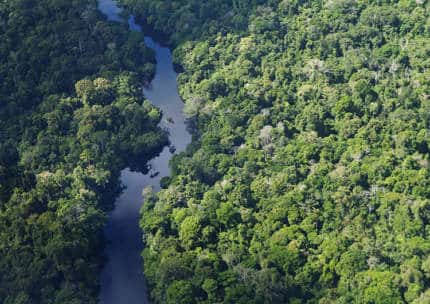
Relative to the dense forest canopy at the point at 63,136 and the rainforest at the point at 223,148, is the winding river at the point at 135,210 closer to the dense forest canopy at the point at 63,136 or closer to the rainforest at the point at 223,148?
the rainforest at the point at 223,148

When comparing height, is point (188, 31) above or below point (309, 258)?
above

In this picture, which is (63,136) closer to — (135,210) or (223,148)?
(135,210)

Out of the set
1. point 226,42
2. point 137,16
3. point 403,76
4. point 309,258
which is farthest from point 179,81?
point 309,258

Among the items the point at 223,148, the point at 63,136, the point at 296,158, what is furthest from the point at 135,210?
the point at 296,158

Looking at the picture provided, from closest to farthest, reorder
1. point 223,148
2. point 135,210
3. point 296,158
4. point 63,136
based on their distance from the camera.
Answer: point 135,210 < point 296,158 < point 223,148 < point 63,136

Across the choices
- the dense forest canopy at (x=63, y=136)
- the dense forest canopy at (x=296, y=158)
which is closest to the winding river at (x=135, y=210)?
the dense forest canopy at (x=63, y=136)

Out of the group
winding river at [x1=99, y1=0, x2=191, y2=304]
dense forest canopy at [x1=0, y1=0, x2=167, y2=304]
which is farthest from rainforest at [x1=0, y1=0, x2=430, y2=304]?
winding river at [x1=99, y1=0, x2=191, y2=304]

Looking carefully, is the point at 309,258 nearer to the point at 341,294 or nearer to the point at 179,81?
the point at 341,294
